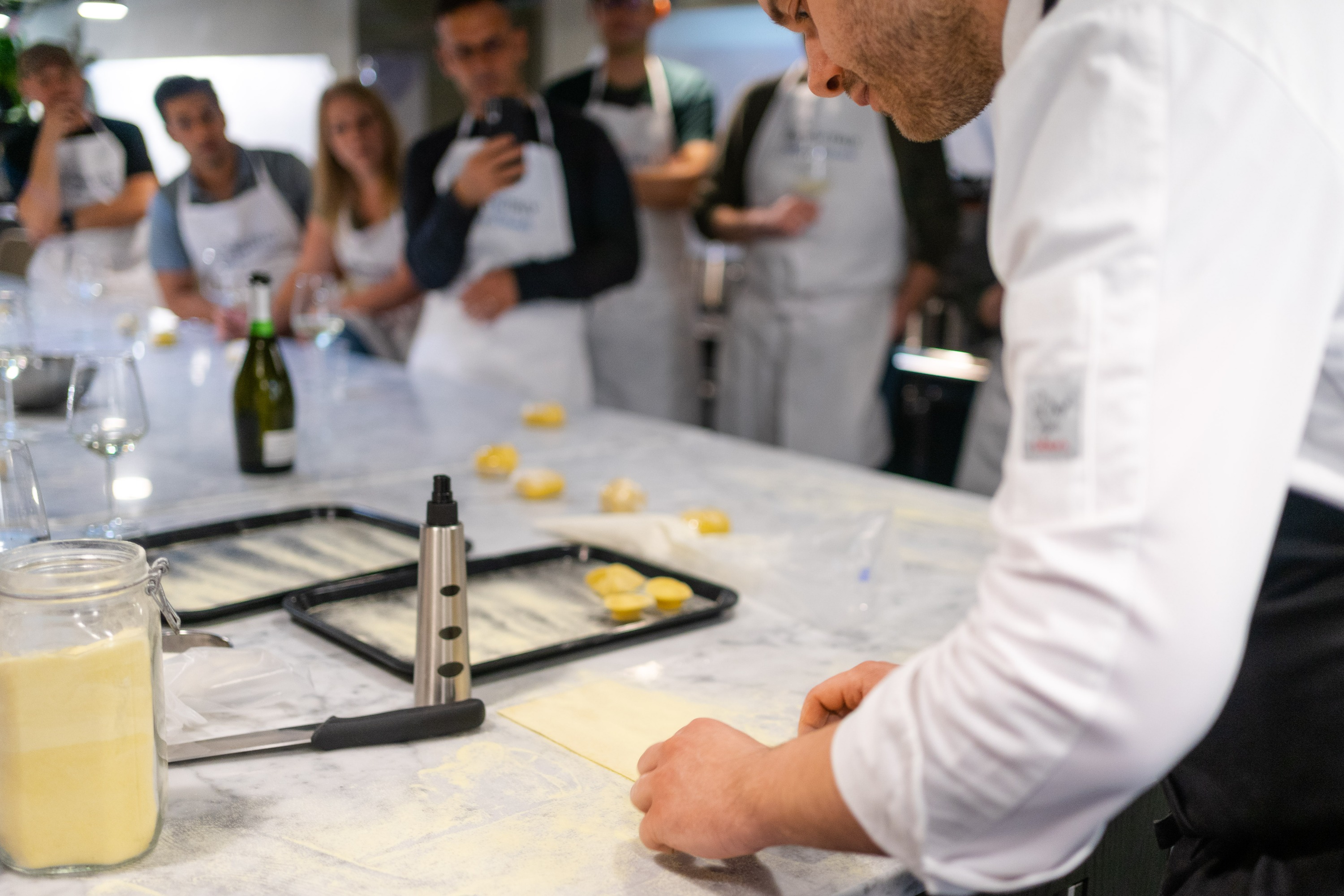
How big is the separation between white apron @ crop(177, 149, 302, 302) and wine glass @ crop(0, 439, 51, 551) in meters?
1.41

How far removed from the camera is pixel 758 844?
68 cm

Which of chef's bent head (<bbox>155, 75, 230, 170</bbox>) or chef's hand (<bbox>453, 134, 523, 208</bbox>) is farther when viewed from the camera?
chef's hand (<bbox>453, 134, 523, 208</bbox>)

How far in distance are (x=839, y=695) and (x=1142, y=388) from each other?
383 mm

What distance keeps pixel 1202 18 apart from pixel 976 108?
25 centimetres

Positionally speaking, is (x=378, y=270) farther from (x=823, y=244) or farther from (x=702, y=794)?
(x=702, y=794)

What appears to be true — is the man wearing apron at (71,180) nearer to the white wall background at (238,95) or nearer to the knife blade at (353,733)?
the white wall background at (238,95)

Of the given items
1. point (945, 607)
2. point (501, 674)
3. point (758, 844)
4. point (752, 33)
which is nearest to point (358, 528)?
point (501, 674)

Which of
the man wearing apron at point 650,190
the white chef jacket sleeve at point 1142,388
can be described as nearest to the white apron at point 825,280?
the man wearing apron at point 650,190

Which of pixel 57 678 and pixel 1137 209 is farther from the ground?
pixel 1137 209

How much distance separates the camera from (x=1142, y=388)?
0.50 metres

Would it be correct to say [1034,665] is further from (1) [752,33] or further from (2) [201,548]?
(1) [752,33]

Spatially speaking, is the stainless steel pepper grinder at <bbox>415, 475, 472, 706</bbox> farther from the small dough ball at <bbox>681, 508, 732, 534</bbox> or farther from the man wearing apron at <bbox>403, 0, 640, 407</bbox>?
the man wearing apron at <bbox>403, 0, 640, 407</bbox>

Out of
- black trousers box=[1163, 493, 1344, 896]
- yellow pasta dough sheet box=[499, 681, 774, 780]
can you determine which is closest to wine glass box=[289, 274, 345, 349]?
yellow pasta dough sheet box=[499, 681, 774, 780]

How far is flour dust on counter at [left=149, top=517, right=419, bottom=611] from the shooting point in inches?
49.0
